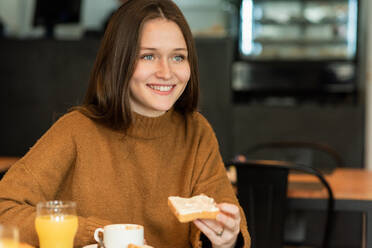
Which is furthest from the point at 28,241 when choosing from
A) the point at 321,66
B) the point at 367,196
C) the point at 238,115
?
the point at 321,66

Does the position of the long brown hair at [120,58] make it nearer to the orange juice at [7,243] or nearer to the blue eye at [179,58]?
the blue eye at [179,58]

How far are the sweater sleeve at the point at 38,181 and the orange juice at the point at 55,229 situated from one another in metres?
0.12

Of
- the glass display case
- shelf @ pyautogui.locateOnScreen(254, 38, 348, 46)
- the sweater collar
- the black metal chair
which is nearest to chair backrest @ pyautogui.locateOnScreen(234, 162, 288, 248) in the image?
the black metal chair

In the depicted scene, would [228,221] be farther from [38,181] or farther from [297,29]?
[297,29]

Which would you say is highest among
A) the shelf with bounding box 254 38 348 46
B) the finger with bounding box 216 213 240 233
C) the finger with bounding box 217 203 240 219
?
the shelf with bounding box 254 38 348 46

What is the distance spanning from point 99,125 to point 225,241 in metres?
0.51

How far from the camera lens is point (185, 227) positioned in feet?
5.04

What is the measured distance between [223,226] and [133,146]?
429 millimetres

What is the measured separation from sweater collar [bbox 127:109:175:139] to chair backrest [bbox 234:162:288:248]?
65 cm

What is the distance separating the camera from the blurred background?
415 centimetres

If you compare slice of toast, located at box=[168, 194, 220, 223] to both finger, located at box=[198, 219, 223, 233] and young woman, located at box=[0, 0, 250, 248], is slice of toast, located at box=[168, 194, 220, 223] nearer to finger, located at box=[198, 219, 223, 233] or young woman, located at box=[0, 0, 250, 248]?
finger, located at box=[198, 219, 223, 233]

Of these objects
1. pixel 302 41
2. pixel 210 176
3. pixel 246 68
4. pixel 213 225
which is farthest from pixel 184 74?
pixel 302 41

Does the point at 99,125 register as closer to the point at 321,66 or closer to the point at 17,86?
the point at 17,86

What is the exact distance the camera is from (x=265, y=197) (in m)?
2.24
